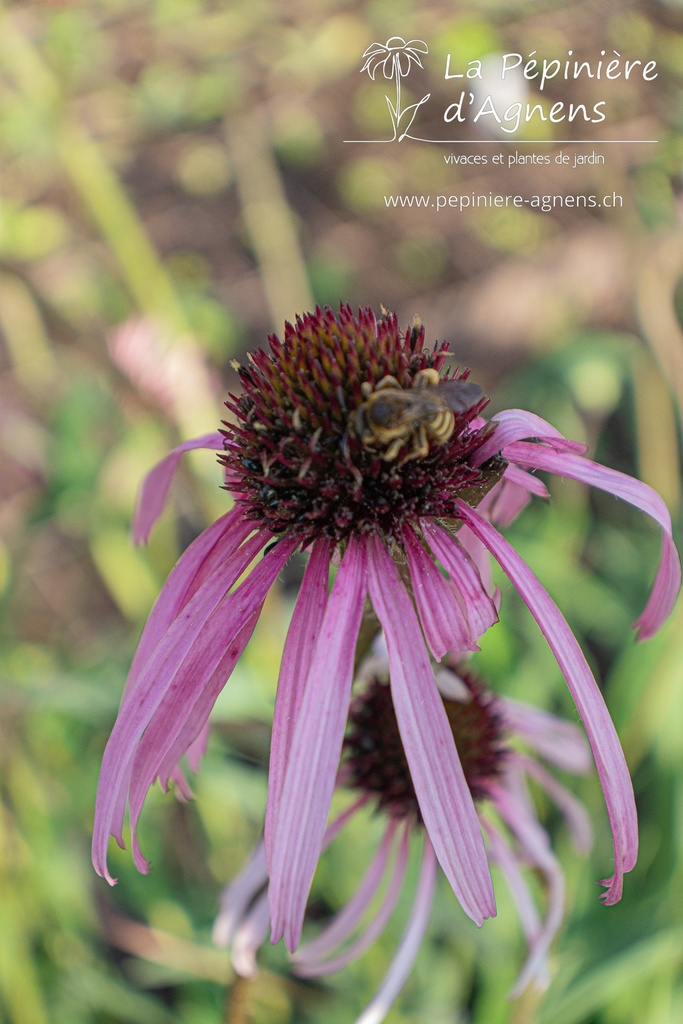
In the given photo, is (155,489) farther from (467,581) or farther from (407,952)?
(407,952)

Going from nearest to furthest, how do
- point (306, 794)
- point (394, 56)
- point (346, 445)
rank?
1. point (306, 794)
2. point (346, 445)
3. point (394, 56)

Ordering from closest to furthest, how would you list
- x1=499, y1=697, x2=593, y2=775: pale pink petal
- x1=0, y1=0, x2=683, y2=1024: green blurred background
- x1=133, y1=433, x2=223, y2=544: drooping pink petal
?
1. x1=133, y1=433, x2=223, y2=544: drooping pink petal
2. x1=499, y1=697, x2=593, y2=775: pale pink petal
3. x1=0, y1=0, x2=683, y2=1024: green blurred background

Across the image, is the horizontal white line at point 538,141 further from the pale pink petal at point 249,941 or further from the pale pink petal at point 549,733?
the pale pink petal at point 249,941

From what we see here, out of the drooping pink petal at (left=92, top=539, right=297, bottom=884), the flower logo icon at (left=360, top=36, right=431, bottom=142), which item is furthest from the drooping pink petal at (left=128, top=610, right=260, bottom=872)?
the flower logo icon at (left=360, top=36, right=431, bottom=142)

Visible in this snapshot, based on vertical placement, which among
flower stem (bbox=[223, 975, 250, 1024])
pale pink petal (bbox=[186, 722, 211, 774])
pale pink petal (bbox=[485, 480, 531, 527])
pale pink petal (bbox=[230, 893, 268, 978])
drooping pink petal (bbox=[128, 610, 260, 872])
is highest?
pale pink petal (bbox=[485, 480, 531, 527])

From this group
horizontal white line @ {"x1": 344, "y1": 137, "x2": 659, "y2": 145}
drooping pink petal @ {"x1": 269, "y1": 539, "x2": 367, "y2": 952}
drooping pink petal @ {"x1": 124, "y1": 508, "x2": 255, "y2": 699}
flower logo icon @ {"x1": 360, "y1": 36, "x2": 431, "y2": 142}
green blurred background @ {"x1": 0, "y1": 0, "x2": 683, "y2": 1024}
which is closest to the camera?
drooping pink petal @ {"x1": 269, "y1": 539, "x2": 367, "y2": 952}

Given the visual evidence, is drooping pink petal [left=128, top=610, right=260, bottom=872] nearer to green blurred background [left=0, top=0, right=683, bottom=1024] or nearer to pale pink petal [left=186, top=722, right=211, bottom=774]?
pale pink petal [left=186, top=722, right=211, bottom=774]

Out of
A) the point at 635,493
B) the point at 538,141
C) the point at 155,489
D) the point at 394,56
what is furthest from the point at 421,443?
the point at 394,56
